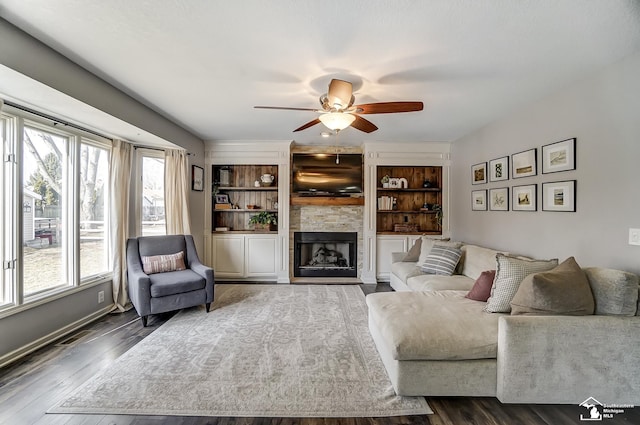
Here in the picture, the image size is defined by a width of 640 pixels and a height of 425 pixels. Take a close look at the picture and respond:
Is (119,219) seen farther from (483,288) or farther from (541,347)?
(541,347)

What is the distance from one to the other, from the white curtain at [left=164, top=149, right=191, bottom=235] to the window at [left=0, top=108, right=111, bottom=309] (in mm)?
732

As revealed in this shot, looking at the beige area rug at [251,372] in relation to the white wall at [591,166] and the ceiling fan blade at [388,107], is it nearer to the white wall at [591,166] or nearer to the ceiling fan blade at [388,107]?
the white wall at [591,166]

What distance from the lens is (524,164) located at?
3.13m

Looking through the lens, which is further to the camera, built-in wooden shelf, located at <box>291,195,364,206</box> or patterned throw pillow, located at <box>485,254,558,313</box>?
built-in wooden shelf, located at <box>291,195,364,206</box>

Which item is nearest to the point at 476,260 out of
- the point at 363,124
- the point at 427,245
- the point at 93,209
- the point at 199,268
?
the point at 427,245

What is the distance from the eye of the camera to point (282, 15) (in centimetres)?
168

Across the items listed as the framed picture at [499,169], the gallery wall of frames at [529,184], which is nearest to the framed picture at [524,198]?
the gallery wall of frames at [529,184]

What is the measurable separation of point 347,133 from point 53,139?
3.55 meters

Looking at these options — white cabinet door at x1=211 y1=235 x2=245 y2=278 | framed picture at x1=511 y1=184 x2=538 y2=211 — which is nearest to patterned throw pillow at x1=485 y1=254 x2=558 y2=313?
framed picture at x1=511 y1=184 x2=538 y2=211

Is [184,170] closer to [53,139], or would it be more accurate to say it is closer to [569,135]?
[53,139]

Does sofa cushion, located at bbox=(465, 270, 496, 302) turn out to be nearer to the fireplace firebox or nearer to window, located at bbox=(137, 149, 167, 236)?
the fireplace firebox

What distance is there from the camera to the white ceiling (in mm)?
1633

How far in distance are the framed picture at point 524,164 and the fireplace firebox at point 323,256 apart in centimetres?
258

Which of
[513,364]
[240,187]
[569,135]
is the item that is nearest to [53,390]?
[513,364]
